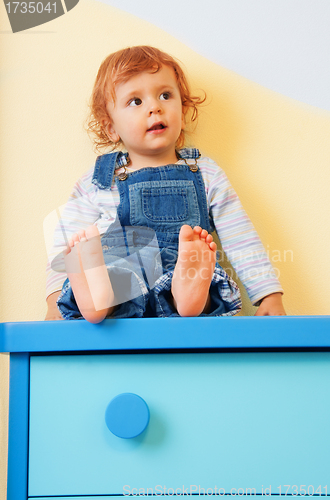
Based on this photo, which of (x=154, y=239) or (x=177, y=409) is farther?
(x=154, y=239)

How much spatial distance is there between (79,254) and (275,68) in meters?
0.71

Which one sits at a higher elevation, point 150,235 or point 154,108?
point 154,108

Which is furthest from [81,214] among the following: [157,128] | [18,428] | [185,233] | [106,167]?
[18,428]

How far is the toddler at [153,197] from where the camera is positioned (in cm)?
77

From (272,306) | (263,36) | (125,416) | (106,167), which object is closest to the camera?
(125,416)

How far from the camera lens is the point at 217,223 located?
879 mm

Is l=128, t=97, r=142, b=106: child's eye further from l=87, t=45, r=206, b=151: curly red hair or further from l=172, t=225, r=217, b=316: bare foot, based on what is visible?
l=172, t=225, r=217, b=316: bare foot

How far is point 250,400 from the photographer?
0.56 meters

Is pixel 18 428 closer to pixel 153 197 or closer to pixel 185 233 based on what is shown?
pixel 185 233

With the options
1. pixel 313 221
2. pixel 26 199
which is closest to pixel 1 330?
pixel 26 199

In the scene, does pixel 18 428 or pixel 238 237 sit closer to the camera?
pixel 18 428

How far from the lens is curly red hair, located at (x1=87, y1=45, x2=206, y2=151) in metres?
0.87

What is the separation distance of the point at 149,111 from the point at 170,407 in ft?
1.88

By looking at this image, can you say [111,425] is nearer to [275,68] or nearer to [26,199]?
[26,199]
